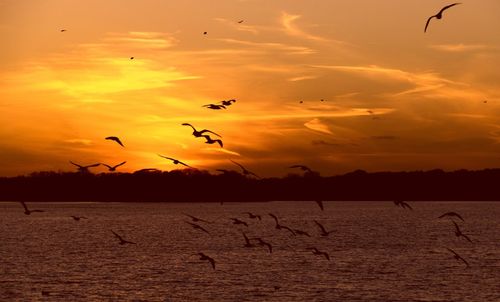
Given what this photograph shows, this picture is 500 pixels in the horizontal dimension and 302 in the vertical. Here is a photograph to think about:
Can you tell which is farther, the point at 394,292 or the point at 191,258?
the point at 191,258

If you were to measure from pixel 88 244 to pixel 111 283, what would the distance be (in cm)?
6614

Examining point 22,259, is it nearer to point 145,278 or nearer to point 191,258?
point 191,258


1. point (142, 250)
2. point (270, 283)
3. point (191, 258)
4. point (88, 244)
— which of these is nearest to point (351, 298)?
point (270, 283)

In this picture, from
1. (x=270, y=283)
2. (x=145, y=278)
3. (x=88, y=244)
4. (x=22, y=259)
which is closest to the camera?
(x=270, y=283)

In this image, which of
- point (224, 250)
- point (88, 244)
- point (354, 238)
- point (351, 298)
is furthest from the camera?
point (354, 238)

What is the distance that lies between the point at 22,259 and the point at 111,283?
34155 mm

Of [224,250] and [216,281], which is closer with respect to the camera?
[216,281]

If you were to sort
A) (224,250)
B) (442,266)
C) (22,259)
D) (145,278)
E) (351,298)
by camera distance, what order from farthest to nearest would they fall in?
(224,250) < (22,259) < (442,266) < (145,278) < (351,298)

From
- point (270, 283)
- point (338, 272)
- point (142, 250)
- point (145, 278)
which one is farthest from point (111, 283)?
point (142, 250)

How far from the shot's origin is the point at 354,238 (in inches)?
6373

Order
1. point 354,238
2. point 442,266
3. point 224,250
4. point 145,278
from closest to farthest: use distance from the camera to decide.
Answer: point 145,278
point 442,266
point 224,250
point 354,238

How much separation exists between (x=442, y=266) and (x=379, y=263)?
787cm

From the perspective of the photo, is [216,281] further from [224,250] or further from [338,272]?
[224,250]

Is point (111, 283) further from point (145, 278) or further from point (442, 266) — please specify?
point (442, 266)
